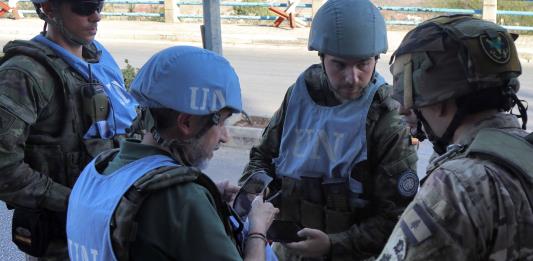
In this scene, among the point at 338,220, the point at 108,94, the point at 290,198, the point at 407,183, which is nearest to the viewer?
the point at 407,183

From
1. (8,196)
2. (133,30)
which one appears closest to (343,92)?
(8,196)

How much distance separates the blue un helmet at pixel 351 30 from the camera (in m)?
2.40

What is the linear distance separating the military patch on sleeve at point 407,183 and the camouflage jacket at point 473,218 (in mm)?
831

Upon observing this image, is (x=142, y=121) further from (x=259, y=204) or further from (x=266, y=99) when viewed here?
(x=266, y=99)

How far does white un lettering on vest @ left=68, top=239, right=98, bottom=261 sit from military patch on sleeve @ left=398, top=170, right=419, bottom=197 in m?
1.12

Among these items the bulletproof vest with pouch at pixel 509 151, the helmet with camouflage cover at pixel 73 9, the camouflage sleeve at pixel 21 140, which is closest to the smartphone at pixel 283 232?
the camouflage sleeve at pixel 21 140

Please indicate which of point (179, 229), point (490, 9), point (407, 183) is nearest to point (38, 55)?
point (179, 229)

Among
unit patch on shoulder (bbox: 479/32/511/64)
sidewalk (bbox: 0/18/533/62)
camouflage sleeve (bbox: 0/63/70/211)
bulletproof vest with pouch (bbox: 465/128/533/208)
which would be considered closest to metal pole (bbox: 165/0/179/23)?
sidewalk (bbox: 0/18/533/62)

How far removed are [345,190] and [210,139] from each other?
724mm

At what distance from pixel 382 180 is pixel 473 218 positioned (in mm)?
916

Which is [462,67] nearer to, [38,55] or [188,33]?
[38,55]

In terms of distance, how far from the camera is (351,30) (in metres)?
2.40

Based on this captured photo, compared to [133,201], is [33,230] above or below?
below

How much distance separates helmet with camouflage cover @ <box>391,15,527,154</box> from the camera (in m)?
1.59
